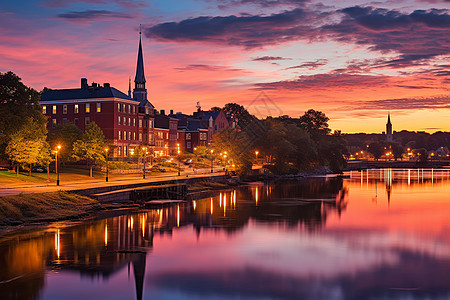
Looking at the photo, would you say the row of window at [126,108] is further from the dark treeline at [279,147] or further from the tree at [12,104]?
the tree at [12,104]

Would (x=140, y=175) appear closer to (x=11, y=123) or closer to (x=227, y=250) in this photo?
(x=11, y=123)

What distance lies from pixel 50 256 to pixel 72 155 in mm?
53038

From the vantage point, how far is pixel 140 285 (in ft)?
93.3

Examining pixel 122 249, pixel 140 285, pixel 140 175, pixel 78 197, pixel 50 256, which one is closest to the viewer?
pixel 140 285

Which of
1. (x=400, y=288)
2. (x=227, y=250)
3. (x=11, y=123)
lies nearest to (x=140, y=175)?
(x=11, y=123)

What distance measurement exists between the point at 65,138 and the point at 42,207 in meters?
41.7

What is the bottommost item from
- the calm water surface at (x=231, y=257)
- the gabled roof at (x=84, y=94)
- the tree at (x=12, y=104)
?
the calm water surface at (x=231, y=257)

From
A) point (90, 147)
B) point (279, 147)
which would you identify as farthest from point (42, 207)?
point (279, 147)

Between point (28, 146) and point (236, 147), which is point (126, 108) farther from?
point (28, 146)

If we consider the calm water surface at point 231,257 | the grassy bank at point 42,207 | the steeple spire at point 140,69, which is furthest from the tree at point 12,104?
the steeple spire at point 140,69

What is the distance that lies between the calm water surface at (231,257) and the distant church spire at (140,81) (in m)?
77.3

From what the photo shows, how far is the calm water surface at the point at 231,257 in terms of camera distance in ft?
90.5

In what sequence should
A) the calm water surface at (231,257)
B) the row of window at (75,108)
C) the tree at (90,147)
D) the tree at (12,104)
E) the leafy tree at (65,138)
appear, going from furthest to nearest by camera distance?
1. the row of window at (75,108)
2. the tree at (90,147)
3. the leafy tree at (65,138)
4. the tree at (12,104)
5. the calm water surface at (231,257)

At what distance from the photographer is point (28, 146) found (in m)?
67.7
